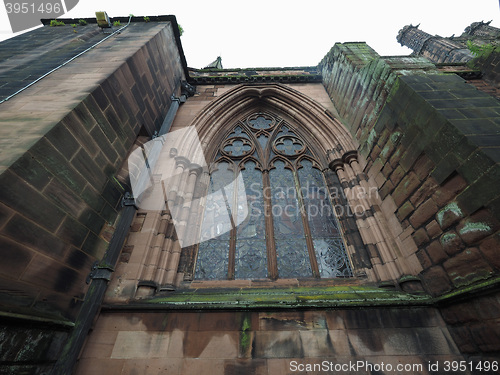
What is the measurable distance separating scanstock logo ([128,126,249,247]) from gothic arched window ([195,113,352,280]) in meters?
0.03

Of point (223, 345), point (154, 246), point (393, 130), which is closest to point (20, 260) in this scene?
point (154, 246)

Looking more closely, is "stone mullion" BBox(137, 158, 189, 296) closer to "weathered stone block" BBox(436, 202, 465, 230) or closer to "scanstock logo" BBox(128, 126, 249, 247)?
"scanstock logo" BBox(128, 126, 249, 247)

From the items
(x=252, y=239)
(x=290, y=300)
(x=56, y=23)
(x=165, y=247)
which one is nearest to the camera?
(x=290, y=300)

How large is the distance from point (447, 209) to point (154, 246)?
13.0ft

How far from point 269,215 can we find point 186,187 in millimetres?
1725

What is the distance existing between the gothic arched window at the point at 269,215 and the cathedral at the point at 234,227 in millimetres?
36

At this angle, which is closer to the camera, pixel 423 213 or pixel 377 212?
pixel 423 213

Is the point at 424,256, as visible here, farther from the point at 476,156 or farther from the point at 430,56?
the point at 430,56

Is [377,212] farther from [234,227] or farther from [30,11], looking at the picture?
[30,11]

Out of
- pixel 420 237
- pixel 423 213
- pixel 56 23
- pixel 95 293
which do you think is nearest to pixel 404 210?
pixel 423 213

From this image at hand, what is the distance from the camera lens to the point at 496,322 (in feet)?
6.96

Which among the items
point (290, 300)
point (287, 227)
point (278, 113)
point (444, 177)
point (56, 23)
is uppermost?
point (56, 23)

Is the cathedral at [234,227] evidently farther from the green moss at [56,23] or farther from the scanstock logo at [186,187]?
the green moss at [56,23]

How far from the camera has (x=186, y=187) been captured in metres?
4.45
